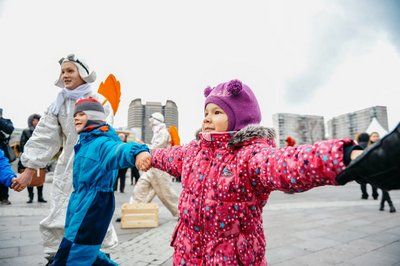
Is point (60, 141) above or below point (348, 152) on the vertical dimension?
above

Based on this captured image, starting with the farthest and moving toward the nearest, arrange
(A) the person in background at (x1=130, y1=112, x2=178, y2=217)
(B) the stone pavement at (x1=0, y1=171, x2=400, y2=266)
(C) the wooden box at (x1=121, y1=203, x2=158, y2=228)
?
1. (A) the person in background at (x1=130, y1=112, x2=178, y2=217)
2. (C) the wooden box at (x1=121, y1=203, x2=158, y2=228)
3. (B) the stone pavement at (x1=0, y1=171, x2=400, y2=266)

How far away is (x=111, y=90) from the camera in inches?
143

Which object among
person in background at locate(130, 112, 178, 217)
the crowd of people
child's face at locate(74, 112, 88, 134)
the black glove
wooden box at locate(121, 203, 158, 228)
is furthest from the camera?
person in background at locate(130, 112, 178, 217)

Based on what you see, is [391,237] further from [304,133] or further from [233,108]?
[304,133]

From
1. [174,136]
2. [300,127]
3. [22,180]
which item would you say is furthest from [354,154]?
[300,127]

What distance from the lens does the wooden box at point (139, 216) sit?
14.9 feet

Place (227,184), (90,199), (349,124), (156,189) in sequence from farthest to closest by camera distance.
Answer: (349,124) < (156,189) < (90,199) < (227,184)

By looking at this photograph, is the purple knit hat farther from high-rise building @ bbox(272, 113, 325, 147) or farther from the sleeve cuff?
high-rise building @ bbox(272, 113, 325, 147)

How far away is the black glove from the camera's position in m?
0.73

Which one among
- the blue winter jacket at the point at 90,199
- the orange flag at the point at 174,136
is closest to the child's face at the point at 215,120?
the blue winter jacket at the point at 90,199

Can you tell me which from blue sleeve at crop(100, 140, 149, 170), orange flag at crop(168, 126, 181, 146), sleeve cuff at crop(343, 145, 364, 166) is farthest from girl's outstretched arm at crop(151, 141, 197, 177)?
orange flag at crop(168, 126, 181, 146)

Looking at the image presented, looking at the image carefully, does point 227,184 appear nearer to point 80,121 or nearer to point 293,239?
point 80,121

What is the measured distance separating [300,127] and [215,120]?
233 feet

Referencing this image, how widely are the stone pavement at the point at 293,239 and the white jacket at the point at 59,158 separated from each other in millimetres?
771
